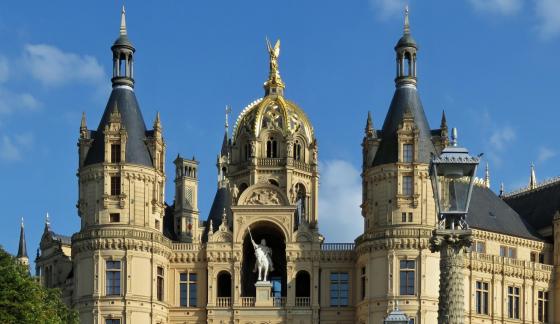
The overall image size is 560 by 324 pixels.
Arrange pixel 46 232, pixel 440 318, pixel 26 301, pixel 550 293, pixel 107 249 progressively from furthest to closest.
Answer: pixel 46 232 < pixel 550 293 < pixel 107 249 < pixel 26 301 < pixel 440 318

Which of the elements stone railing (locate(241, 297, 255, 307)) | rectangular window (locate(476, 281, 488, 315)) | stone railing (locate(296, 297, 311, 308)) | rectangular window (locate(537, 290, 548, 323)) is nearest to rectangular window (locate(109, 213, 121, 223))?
stone railing (locate(241, 297, 255, 307))

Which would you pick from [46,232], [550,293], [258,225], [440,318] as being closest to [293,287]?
[258,225]

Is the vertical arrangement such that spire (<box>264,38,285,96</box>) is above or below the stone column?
above

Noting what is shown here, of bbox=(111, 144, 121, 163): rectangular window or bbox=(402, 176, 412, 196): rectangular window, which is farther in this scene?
bbox=(111, 144, 121, 163): rectangular window

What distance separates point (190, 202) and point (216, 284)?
12.8 m

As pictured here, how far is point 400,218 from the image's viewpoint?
106562 millimetres

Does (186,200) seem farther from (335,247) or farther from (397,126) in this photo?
(397,126)

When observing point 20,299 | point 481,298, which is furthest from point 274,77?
point 20,299

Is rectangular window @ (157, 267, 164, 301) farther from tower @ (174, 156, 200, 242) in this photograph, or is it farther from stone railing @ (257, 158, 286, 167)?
stone railing @ (257, 158, 286, 167)

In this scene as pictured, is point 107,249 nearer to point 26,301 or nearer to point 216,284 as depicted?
point 216,284

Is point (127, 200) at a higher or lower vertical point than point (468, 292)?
higher

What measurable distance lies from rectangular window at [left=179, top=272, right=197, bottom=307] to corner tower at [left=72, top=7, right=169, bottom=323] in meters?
2.21

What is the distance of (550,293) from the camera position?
117000 mm

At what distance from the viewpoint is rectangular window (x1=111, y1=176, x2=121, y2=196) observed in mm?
107375
